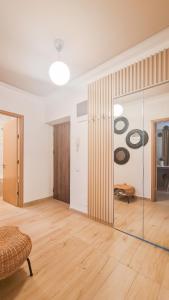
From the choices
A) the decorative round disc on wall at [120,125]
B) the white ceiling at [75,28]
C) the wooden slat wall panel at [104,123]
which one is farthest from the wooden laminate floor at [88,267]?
the white ceiling at [75,28]

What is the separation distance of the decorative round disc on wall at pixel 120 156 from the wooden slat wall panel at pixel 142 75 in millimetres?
922

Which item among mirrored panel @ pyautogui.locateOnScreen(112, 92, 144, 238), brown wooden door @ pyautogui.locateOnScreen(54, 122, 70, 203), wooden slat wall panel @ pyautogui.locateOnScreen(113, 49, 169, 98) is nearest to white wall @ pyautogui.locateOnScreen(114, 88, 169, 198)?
mirrored panel @ pyautogui.locateOnScreen(112, 92, 144, 238)

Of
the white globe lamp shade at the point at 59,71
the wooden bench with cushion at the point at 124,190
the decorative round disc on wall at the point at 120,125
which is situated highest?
the white globe lamp shade at the point at 59,71

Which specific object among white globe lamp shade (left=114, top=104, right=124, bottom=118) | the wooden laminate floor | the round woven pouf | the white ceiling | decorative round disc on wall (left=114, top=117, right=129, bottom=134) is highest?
the white ceiling

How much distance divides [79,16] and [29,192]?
3536mm

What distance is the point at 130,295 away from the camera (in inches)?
50.9

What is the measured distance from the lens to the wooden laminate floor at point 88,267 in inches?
51.8

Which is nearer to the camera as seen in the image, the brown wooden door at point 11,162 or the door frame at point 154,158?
the door frame at point 154,158

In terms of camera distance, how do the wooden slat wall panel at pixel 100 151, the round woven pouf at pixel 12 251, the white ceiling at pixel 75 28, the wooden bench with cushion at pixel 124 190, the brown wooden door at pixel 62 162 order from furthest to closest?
the brown wooden door at pixel 62 162 → the wooden slat wall panel at pixel 100 151 → the wooden bench with cushion at pixel 124 190 → the white ceiling at pixel 75 28 → the round woven pouf at pixel 12 251

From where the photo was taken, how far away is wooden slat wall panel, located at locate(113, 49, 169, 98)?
1.94m

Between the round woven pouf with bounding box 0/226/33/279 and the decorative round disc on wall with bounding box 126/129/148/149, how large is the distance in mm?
1968

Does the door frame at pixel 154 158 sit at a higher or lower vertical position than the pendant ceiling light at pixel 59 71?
lower

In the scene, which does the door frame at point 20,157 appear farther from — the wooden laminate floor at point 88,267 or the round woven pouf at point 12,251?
the round woven pouf at point 12,251

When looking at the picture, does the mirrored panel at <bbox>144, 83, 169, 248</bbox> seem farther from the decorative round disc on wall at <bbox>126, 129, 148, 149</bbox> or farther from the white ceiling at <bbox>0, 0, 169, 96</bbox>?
the white ceiling at <bbox>0, 0, 169, 96</bbox>
